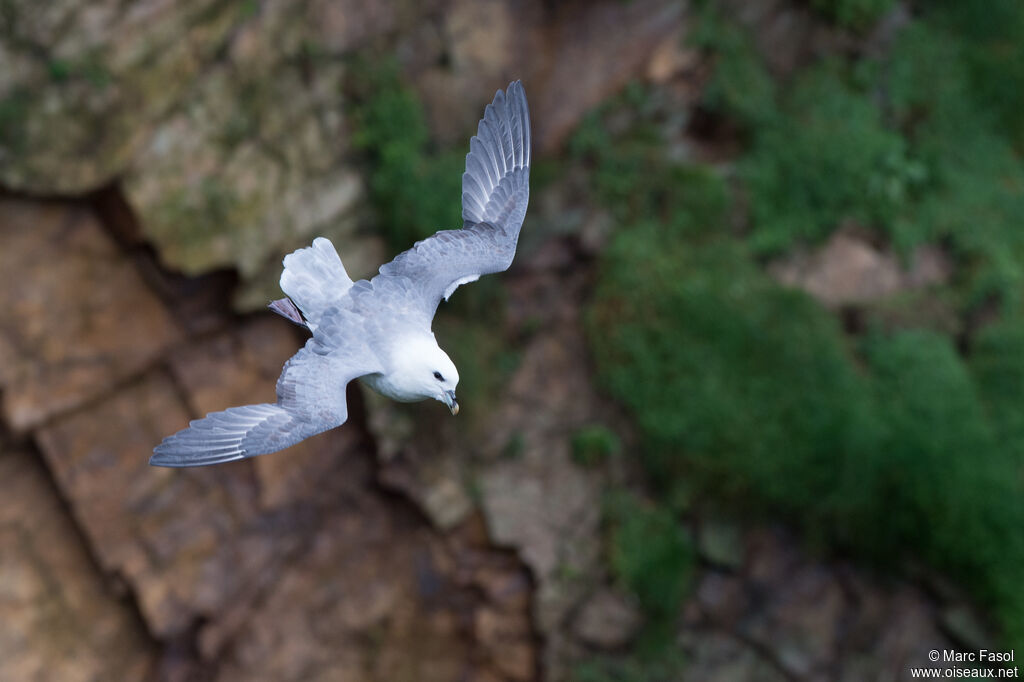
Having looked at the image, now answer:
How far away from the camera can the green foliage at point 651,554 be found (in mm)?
7500

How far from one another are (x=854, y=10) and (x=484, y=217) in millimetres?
5171

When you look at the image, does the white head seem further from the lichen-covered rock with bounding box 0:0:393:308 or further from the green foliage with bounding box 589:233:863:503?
the green foliage with bounding box 589:233:863:503

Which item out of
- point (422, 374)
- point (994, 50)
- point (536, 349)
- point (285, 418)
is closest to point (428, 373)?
point (422, 374)

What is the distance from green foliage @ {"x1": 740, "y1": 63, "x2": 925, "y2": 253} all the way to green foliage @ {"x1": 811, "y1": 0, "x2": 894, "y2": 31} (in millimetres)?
894

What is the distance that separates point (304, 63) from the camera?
22.9 ft

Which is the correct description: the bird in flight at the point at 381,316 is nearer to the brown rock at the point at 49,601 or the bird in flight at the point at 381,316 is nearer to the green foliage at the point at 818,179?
the brown rock at the point at 49,601

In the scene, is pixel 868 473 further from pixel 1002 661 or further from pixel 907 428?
pixel 1002 661

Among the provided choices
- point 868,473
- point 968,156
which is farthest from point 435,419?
point 968,156

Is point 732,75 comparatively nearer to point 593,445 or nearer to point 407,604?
point 593,445

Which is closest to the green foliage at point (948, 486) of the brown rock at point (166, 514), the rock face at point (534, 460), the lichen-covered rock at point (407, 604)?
the rock face at point (534, 460)

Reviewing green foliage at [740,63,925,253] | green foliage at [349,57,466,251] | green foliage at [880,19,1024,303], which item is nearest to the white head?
green foliage at [349,57,466,251]

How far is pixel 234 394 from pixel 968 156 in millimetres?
6300

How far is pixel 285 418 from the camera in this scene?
4.09 m

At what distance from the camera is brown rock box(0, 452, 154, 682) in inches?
252
